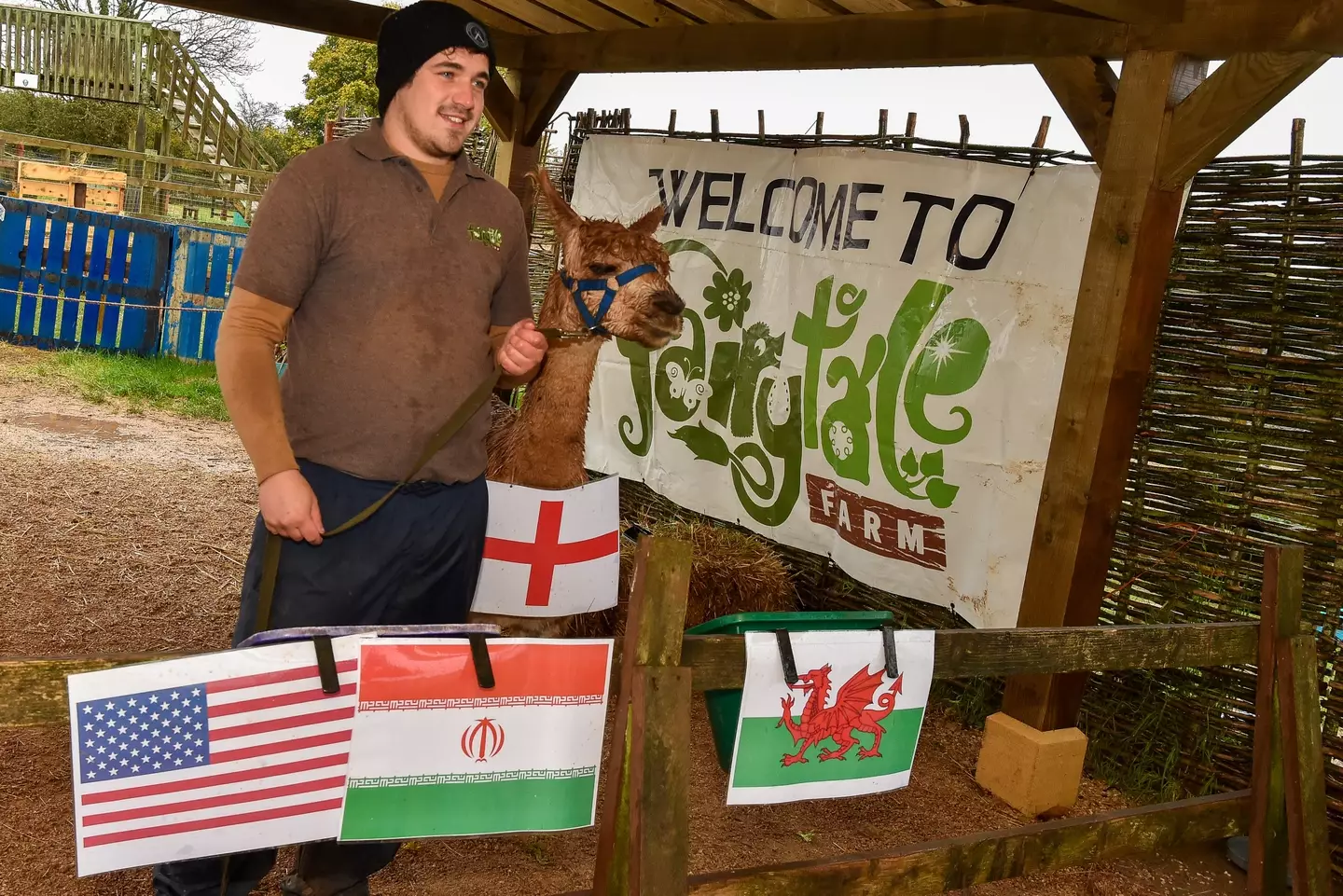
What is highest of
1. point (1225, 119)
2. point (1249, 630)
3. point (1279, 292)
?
point (1225, 119)

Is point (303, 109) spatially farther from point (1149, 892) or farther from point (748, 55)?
point (1149, 892)

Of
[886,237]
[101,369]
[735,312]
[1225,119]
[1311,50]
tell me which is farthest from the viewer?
[101,369]

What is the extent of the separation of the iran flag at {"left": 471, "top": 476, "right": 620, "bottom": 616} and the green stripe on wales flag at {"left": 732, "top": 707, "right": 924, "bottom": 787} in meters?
1.49

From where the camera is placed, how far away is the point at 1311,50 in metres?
3.39

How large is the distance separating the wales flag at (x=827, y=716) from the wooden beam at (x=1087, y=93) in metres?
2.49

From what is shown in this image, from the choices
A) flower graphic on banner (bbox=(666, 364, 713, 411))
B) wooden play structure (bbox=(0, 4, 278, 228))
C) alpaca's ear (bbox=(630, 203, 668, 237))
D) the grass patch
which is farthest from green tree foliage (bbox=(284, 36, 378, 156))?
alpaca's ear (bbox=(630, 203, 668, 237))

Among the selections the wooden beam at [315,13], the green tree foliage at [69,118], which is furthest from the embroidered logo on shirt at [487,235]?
the green tree foliage at [69,118]

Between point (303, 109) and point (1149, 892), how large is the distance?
101 ft

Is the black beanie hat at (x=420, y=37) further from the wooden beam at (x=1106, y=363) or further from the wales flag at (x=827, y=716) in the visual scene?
the wooden beam at (x=1106, y=363)

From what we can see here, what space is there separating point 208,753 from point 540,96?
18.5ft

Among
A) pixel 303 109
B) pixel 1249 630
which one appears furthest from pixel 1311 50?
pixel 303 109

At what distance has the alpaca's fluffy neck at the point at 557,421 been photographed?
402cm

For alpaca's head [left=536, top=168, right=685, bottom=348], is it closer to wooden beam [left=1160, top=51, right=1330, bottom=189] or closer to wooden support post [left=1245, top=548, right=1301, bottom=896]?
wooden beam [left=1160, top=51, right=1330, bottom=189]

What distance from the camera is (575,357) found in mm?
4094
